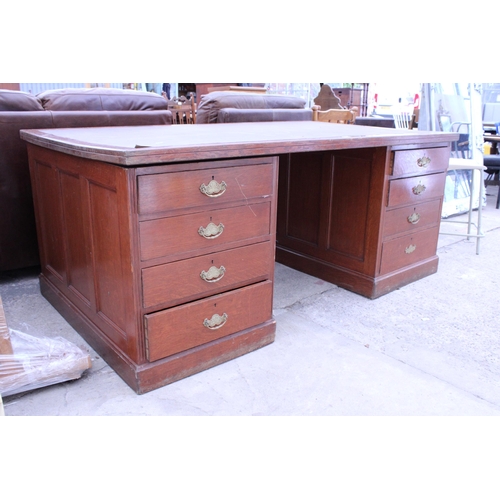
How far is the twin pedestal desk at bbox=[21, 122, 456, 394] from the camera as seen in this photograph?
56.4 inches

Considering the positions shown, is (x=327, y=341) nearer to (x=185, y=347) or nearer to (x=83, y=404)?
(x=185, y=347)

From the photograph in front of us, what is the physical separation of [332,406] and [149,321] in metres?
0.64

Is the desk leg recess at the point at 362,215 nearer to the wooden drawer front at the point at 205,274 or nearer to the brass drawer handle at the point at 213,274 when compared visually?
the wooden drawer front at the point at 205,274

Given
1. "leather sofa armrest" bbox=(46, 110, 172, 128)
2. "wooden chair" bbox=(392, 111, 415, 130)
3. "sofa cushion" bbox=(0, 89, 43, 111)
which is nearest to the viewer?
"sofa cushion" bbox=(0, 89, 43, 111)

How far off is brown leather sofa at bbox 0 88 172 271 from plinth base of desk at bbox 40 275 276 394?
525mm

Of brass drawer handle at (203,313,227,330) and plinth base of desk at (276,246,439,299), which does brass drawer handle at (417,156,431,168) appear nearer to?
plinth base of desk at (276,246,439,299)

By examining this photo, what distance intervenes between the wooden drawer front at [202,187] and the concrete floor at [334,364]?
0.62 meters

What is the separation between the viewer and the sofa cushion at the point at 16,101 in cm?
217

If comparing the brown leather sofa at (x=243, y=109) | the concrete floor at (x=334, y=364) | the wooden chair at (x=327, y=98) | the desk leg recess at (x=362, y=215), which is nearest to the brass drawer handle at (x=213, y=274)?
the concrete floor at (x=334, y=364)

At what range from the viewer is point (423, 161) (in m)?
2.35

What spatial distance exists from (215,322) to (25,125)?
1.36 meters

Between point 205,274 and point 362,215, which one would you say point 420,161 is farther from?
point 205,274

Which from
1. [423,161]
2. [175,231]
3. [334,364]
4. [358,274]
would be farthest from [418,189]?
[175,231]

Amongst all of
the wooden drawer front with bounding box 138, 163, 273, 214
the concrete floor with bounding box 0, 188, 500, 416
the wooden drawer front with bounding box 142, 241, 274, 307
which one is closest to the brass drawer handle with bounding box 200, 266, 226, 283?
the wooden drawer front with bounding box 142, 241, 274, 307
